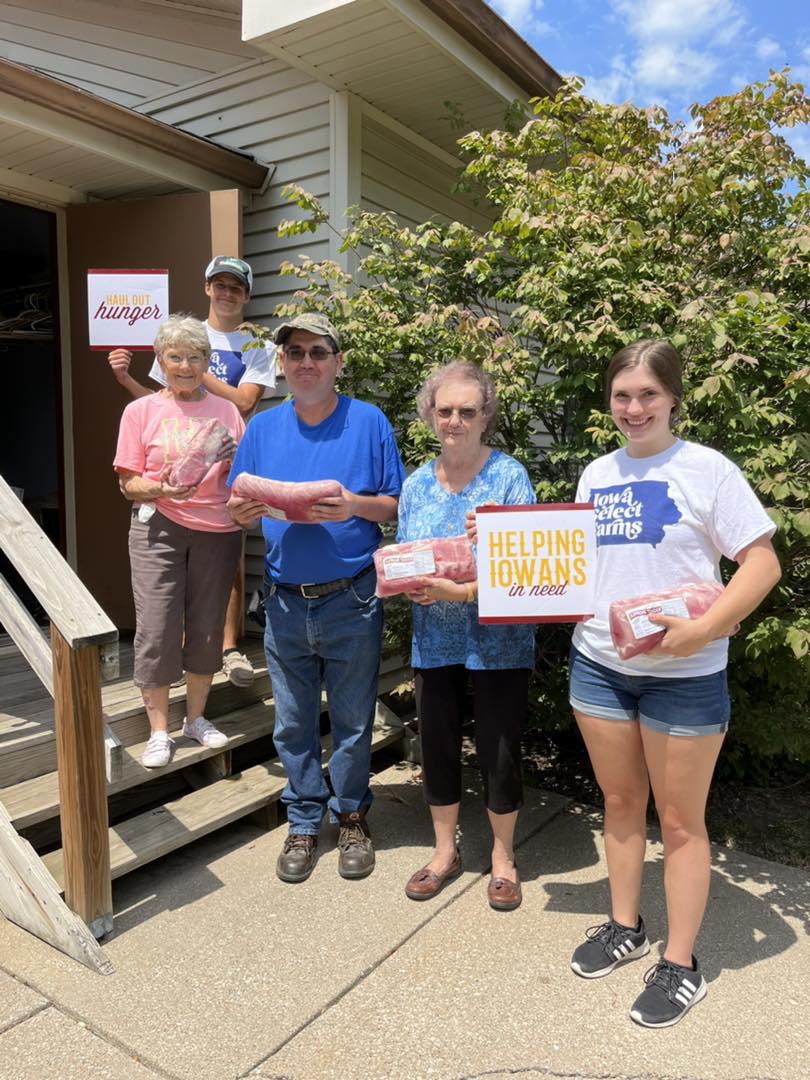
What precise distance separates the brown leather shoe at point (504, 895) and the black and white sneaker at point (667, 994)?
564 millimetres

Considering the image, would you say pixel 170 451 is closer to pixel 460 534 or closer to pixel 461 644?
pixel 460 534

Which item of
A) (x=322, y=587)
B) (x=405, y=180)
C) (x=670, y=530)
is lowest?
(x=322, y=587)

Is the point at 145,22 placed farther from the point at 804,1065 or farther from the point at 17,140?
the point at 804,1065

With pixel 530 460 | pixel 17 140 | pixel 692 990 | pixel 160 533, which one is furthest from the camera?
pixel 17 140

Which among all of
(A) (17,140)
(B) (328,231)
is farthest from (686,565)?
(A) (17,140)

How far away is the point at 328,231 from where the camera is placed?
4.64m

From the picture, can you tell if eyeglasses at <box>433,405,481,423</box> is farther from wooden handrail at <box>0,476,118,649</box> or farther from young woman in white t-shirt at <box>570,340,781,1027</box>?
wooden handrail at <box>0,476,118,649</box>

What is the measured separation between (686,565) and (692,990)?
1225 millimetres

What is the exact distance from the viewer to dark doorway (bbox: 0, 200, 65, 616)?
6.96 metres

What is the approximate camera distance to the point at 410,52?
4.25 meters

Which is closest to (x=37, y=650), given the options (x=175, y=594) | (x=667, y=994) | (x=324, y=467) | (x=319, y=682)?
(x=175, y=594)

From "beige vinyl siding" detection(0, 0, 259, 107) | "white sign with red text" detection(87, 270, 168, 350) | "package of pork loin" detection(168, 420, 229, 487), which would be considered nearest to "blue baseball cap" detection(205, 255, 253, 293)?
"white sign with red text" detection(87, 270, 168, 350)

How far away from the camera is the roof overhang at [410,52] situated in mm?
3938

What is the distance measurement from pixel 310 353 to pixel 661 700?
5.34 ft
